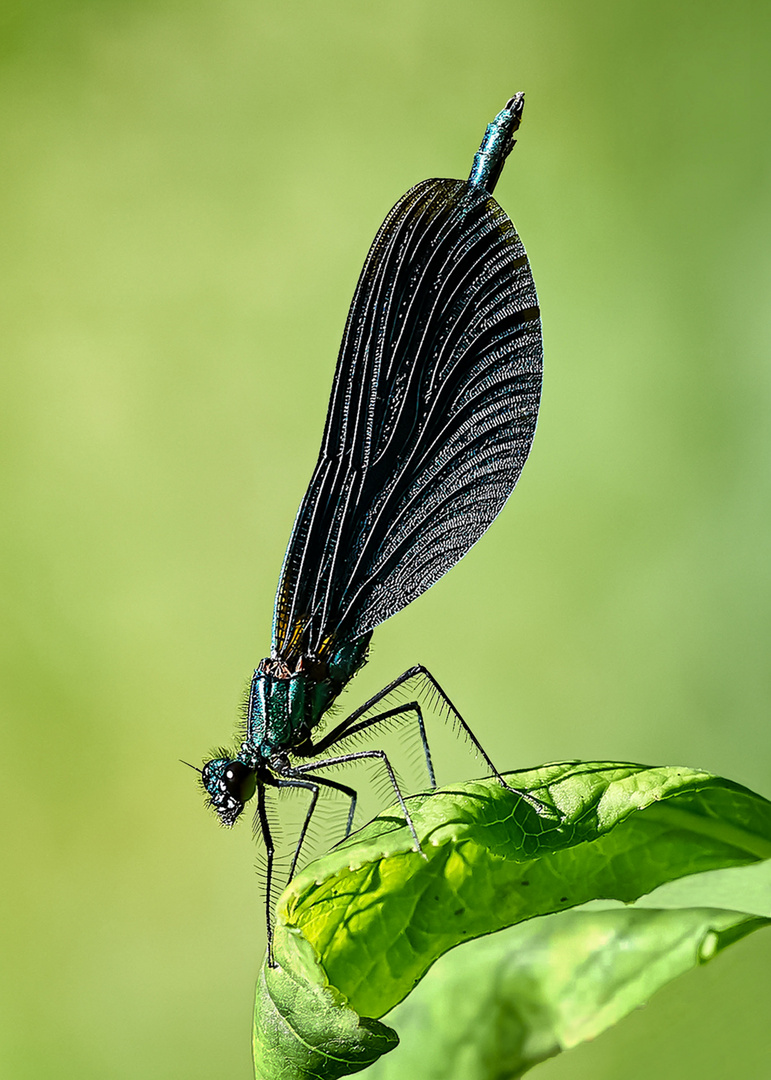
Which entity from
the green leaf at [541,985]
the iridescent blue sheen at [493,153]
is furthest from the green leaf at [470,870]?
the iridescent blue sheen at [493,153]

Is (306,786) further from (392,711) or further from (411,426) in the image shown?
(411,426)

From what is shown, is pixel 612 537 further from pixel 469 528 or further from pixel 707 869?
pixel 707 869

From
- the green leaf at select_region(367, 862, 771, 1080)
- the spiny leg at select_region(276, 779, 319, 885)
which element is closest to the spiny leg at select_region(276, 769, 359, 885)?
the spiny leg at select_region(276, 779, 319, 885)

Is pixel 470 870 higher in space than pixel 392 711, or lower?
lower

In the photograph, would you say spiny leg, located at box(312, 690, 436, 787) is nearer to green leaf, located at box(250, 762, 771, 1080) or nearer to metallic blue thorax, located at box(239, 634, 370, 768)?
metallic blue thorax, located at box(239, 634, 370, 768)

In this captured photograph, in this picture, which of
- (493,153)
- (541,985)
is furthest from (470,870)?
(493,153)

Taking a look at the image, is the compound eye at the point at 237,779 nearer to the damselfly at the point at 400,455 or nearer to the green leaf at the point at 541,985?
the damselfly at the point at 400,455

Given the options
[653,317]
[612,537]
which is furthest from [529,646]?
[653,317]
